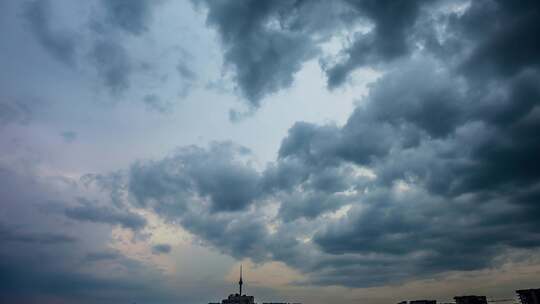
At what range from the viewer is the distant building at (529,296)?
4981cm

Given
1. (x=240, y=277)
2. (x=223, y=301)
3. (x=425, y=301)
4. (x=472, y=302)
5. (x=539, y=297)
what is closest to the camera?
(x=539, y=297)

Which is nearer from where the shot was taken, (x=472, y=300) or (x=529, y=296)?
(x=529, y=296)

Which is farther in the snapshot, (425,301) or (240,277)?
(240,277)

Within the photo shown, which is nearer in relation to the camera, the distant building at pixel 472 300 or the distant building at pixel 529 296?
the distant building at pixel 529 296

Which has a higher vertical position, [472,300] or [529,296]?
[529,296]

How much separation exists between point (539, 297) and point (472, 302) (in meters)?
8.66

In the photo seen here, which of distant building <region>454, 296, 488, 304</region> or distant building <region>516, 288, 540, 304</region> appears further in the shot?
distant building <region>454, 296, 488, 304</region>

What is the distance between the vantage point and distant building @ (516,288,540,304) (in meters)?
49.8

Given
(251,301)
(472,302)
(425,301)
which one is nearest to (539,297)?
(472,302)

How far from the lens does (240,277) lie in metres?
188

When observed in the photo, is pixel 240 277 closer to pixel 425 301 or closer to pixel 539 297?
pixel 425 301

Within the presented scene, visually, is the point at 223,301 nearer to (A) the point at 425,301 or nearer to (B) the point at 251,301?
(B) the point at 251,301

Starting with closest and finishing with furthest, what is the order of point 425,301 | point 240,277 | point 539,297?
point 539,297 → point 425,301 → point 240,277

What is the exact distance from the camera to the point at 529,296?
5119 centimetres
